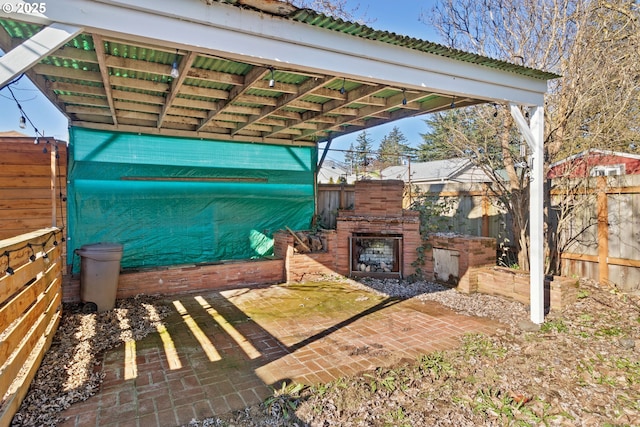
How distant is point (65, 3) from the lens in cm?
236

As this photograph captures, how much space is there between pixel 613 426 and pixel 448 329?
6.36 feet

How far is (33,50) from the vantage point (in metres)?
2.24

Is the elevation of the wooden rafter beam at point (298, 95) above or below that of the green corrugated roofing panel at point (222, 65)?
below

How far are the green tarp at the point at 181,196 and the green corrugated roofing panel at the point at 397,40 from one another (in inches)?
200

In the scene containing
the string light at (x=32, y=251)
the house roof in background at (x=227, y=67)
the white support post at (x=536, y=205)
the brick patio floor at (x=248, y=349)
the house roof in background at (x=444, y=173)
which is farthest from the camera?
the house roof in background at (x=444, y=173)

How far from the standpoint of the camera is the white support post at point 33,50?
2.16m

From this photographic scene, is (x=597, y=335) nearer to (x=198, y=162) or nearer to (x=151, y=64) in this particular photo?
(x=151, y=64)

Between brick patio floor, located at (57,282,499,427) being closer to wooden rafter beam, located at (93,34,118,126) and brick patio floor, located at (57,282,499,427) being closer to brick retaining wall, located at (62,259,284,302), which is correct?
brick retaining wall, located at (62,259,284,302)

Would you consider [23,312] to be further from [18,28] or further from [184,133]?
[184,133]

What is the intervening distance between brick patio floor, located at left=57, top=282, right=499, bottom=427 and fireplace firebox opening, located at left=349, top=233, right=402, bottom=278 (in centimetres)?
125

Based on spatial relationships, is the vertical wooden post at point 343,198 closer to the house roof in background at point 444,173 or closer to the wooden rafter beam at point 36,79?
the wooden rafter beam at point 36,79

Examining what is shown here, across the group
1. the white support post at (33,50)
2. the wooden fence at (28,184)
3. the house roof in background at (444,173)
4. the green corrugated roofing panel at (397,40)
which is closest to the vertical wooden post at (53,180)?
the wooden fence at (28,184)

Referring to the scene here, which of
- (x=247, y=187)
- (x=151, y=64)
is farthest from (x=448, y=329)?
(x=247, y=187)

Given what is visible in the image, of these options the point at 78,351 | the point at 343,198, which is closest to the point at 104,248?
the point at 78,351
